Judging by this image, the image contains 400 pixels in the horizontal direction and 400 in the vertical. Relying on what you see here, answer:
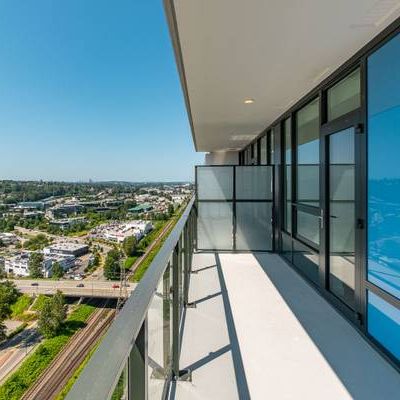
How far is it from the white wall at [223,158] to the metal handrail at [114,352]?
37.9 feet

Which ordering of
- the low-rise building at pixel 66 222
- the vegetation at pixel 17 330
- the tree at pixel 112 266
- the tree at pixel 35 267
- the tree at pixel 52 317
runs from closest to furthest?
the tree at pixel 52 317 → the vegetation at pixel 17 330 → the tree at pixel 112 266 → the tree at pixel 35 267 → the low-rise building at pixel 66 222

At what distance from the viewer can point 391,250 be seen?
90.0 inches

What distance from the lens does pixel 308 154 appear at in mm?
4164

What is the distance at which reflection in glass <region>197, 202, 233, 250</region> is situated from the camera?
18.8 feet

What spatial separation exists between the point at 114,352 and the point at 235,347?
6.84 feet

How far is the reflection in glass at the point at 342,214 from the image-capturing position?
116 inches

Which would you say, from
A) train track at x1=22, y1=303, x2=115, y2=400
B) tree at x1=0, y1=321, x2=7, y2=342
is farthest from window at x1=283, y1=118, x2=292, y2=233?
tree at x1=0, y1=321, x2=7, y2=342

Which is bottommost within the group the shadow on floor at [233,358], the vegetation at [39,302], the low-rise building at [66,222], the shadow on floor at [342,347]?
the vegetation at [39,302]

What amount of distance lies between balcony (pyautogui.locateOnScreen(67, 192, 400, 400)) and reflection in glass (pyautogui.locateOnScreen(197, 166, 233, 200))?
7.74 feet

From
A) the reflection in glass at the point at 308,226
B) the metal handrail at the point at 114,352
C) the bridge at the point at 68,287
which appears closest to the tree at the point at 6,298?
the bridge at the point at 68,287

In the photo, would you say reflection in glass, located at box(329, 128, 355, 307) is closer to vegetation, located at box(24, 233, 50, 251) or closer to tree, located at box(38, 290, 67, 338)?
tree, located at box(38, 290, 67, 338)

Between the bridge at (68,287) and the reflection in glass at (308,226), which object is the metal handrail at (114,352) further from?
the bridge at (68,287)

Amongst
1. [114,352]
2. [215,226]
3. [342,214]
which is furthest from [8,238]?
[114,352]

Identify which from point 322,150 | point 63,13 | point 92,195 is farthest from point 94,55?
point 322,150
